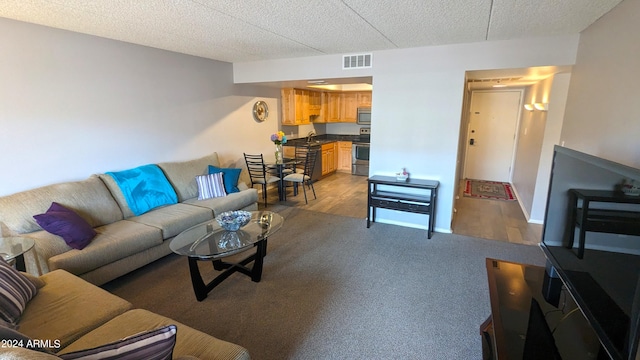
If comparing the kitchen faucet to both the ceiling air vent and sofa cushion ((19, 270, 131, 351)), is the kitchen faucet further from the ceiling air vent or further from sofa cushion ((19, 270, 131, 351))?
sofa cushion ((19, 270, 131, 351))

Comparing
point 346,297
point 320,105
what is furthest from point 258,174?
point 346,297

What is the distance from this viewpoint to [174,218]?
3.24 m

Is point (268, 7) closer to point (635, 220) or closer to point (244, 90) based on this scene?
point (635, 220)

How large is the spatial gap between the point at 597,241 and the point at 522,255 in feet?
7.71

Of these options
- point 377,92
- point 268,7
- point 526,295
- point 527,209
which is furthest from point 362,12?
point 527,209

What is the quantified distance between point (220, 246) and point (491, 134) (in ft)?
21.4

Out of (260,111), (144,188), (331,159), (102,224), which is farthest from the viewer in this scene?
(331,159)

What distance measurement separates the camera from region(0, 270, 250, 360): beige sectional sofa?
1458 millimetres

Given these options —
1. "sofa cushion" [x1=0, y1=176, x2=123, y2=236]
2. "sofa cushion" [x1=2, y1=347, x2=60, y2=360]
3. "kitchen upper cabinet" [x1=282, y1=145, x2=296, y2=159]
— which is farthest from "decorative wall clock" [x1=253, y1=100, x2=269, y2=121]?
"sofa cushion" [x1=2, y1=347, x2=60, y2=360]

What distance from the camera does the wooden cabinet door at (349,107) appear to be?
7.91 meters

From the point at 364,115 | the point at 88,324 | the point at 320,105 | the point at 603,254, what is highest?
the point at 320,105

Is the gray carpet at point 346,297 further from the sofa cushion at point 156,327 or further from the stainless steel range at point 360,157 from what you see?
the stainless steel range at point 360,157

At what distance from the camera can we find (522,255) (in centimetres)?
333

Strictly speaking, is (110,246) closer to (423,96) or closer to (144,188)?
(144,188)
